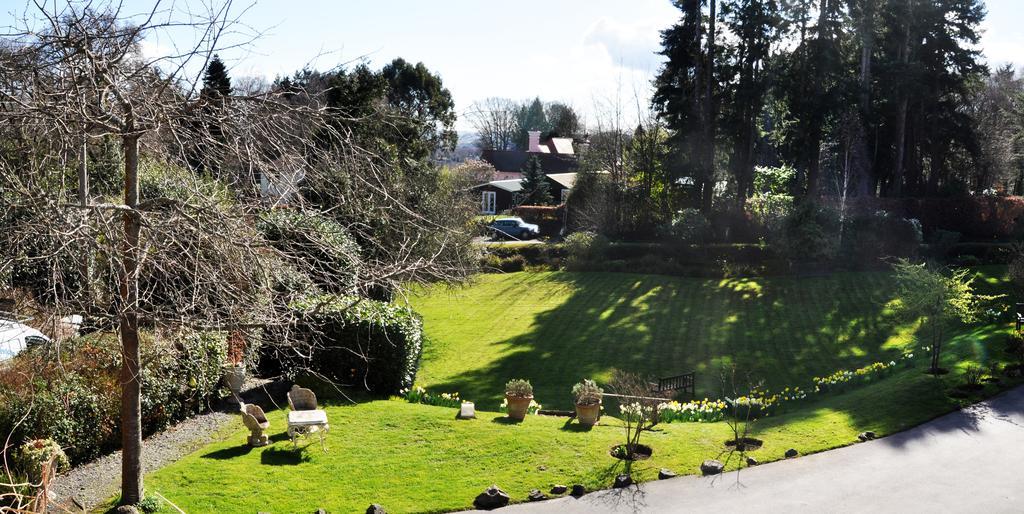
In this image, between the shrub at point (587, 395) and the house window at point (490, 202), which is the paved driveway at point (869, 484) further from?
the house window at point (490, 202)

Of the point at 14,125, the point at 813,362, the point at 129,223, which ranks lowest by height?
the point at 813,362

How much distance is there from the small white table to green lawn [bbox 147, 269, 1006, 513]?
0.74ft

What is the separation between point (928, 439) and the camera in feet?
40.9

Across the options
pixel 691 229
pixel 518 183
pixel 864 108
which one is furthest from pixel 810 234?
pixel 518 183

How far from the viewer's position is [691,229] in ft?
107

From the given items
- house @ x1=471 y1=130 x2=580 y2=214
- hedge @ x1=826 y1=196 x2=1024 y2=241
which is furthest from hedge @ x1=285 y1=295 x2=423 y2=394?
house @ x1=471 y1=130 x2=580 y2=214

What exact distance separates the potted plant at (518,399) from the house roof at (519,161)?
188ft

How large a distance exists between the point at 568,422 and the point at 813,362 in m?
9.25

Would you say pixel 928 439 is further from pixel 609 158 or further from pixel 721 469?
pixel 609 158

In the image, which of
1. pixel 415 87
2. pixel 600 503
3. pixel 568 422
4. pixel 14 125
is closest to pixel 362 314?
pixel 568 422

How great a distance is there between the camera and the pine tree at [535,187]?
5575cm

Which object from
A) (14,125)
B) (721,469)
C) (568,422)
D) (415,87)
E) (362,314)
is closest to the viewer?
(14,125)

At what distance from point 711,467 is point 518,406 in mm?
3515

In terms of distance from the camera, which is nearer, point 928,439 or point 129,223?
point 129,223
